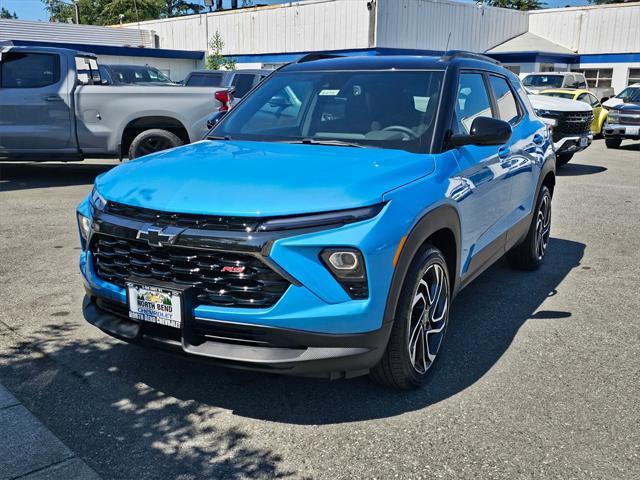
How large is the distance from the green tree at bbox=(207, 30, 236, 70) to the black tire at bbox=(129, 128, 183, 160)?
2305 centimetres

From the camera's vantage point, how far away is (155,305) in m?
3.06

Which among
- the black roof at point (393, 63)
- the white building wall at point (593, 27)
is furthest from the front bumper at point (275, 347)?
the white building wall at point (593, 27)

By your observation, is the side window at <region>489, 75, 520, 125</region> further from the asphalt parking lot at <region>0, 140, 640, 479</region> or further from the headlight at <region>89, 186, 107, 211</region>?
the headlight at <region>89, 186, 107, 211</region>

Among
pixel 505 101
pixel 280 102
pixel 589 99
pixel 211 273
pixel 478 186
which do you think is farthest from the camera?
pixel 589 99

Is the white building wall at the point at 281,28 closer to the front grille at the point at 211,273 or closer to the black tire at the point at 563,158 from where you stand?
the black tire at the point at 563,158

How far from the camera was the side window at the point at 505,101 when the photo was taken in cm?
500

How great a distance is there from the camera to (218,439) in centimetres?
309

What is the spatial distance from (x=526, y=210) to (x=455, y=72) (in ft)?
5.59

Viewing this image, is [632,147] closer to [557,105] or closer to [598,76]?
[557,105]

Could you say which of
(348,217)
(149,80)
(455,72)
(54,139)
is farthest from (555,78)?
(348,217)

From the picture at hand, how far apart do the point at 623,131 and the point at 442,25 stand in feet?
55.1

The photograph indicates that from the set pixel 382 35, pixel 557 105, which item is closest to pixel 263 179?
pixel 557 105

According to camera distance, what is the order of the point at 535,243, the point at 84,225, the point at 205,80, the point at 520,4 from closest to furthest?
the point at 84,225 → the point at 535,243 → the point at 205,80 → the point at 520,4

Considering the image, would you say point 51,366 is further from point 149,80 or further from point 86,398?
point 149,80
